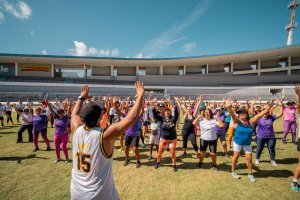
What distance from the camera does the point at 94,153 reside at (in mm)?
1766

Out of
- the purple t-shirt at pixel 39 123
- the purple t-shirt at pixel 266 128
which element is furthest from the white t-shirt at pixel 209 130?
→ the purple t-shirt at pixel 39 123

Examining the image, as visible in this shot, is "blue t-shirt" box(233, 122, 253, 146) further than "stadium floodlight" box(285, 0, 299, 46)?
No

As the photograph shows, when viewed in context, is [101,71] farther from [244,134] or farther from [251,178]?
[251,178]

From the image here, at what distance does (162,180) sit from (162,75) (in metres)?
39.8

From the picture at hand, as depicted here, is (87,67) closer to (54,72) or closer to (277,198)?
(54,72)

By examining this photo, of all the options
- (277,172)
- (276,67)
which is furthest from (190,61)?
(277,172)

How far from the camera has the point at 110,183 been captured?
194 centimetres

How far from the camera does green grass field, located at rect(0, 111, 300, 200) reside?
154 inches

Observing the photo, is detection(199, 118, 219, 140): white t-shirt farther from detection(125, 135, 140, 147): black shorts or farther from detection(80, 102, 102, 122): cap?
detection(80, 102, 102, 122): cap

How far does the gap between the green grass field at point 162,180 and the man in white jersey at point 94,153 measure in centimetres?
241

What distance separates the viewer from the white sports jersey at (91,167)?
5.79 feet

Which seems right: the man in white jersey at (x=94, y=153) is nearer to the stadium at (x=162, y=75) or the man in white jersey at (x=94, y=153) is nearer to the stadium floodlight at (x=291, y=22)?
the stadium at (x=162, y=75)

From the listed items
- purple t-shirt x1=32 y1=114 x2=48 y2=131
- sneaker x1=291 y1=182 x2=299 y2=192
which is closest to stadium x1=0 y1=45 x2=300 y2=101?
purple t-shirt x1=32 y1=114 x2=48 y2=131

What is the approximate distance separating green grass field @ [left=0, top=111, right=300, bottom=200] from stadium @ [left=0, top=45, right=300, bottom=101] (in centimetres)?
2901
